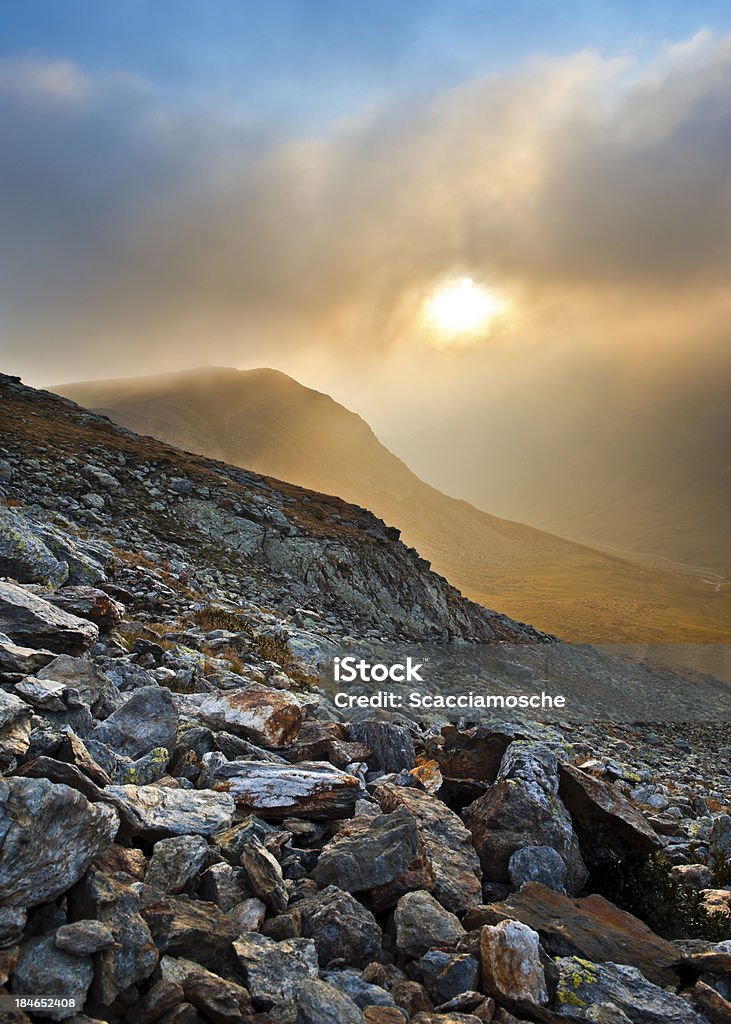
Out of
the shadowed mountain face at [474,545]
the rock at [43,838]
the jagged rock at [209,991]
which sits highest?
the shadowed mountain face at [474,545]

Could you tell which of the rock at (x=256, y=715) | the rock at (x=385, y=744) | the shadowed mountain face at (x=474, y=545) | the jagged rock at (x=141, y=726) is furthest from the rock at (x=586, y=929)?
the shadowed mountain face at (x=474, y=545)

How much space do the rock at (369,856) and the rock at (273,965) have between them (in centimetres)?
91

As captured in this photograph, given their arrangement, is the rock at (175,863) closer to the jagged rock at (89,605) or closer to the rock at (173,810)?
the rock at (173,810)

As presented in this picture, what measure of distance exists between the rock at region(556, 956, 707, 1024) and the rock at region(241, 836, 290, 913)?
96.1 inches

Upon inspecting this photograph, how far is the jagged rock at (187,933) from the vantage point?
3.86 meters

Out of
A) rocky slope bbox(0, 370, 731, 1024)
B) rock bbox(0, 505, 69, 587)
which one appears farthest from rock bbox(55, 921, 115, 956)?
rock bbox(0, 505, 69, 587)

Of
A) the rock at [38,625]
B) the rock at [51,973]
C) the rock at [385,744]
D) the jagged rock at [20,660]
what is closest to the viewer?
the rock at [51,973]

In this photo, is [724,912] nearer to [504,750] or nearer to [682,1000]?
[682,1000]

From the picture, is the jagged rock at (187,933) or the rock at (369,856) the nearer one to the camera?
the jagged rock at (187,933)

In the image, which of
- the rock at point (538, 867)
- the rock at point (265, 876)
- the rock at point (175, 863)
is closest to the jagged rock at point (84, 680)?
the rock at point (175, 863)

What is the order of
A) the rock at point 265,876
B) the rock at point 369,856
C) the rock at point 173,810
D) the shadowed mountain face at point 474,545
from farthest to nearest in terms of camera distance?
the shadowed mountain face at point 474,545, the rock at point 369,856, the rock at point 173,810, the rock at point 265,876

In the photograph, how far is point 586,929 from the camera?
5.27 meters

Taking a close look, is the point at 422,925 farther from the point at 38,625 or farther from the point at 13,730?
the point at 38,625

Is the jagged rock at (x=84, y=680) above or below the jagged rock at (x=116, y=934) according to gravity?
above
